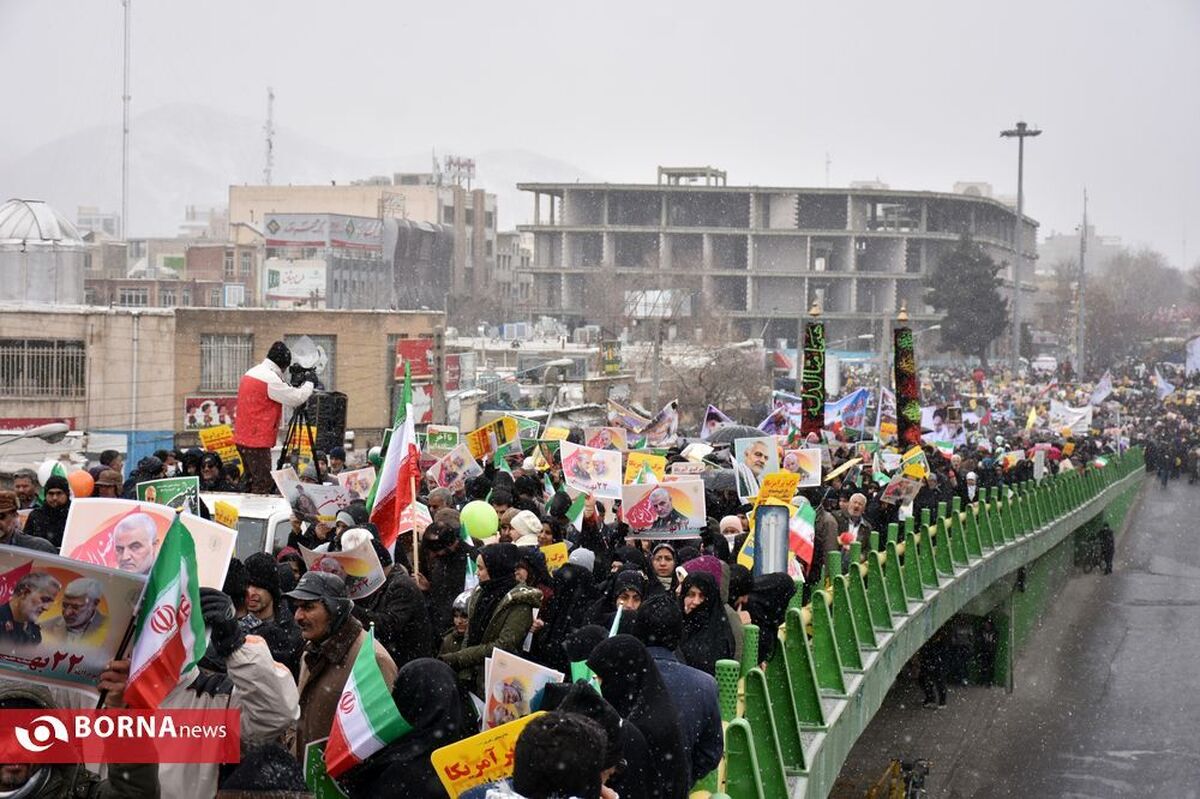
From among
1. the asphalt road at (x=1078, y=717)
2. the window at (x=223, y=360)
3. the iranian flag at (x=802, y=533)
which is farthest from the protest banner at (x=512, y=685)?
the window at (x=223, y=360)

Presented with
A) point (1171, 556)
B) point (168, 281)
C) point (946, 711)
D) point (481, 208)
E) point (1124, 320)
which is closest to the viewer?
point (946, 711)

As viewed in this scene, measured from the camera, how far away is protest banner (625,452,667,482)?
51.8 feet

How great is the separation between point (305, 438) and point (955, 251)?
7729 centimetres

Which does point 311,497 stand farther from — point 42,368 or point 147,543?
point 42,368

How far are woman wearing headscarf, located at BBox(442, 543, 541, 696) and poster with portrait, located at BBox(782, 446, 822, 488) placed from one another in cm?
849

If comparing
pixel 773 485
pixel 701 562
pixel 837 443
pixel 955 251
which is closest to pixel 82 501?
pixel 701 562

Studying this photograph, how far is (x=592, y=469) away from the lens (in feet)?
50.4

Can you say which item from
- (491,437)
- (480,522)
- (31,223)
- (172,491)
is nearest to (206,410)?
(31,223)

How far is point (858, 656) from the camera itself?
529 inches

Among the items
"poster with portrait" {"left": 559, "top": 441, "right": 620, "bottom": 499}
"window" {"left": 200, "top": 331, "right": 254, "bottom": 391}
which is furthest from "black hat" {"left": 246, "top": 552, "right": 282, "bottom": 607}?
"window" {"left": 200, "top": 331, "right": 254, "bottom": 391}

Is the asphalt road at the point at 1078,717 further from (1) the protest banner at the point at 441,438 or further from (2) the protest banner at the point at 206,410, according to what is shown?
(2) the protest banner at the point at 206,410

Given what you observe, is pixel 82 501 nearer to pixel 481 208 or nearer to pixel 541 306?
pixel 541 306

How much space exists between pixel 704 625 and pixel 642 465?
7.52 metres

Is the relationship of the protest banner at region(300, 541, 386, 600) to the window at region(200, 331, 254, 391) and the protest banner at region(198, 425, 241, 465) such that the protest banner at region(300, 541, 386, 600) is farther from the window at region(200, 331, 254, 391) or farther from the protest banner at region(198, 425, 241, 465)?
the window at region(200, 331, 254, 391)
